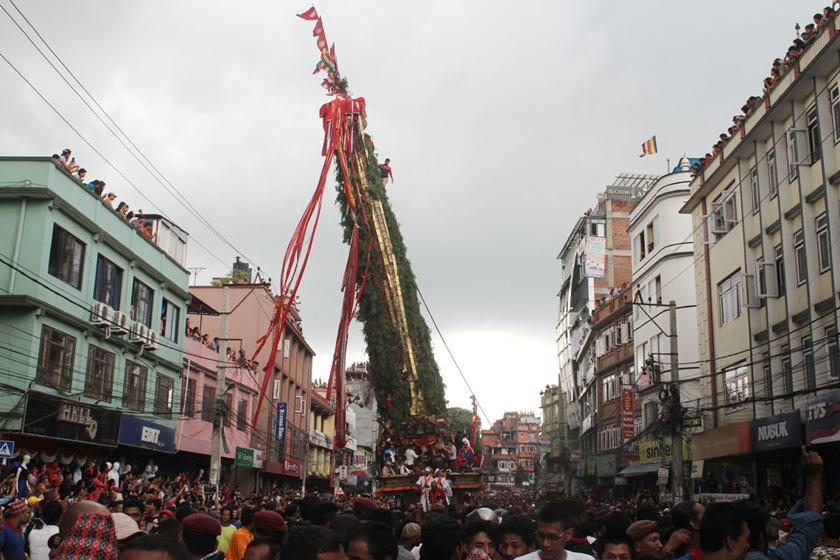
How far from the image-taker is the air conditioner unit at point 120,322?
24547 millimetres

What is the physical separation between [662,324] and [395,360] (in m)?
20.6

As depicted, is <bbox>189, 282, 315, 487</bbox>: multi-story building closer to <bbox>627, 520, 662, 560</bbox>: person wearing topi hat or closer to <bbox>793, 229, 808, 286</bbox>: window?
<bbox>793, 229, 808, 286</bbox>: window

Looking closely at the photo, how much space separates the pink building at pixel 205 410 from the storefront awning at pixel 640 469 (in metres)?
17.0

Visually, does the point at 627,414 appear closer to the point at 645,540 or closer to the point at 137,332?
the point at 137,332

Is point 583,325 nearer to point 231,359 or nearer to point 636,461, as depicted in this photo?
point 636,461

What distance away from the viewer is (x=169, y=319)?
99.9ft

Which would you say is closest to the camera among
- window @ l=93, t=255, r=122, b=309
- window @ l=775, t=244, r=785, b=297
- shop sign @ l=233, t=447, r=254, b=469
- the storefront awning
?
window @ l=775, t=244, r=785, b=297

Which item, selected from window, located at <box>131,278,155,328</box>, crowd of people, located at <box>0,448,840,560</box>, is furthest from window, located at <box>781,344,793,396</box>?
window, located at <box>131,278,155,328</box>

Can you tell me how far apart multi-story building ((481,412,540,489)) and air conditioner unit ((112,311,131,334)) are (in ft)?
287

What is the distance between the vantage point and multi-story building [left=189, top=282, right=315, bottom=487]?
4191cm

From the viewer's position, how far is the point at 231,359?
121 feet

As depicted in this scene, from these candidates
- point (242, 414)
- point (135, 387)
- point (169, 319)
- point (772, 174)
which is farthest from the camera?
point (242, 414)

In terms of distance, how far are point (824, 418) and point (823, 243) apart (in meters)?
5.03

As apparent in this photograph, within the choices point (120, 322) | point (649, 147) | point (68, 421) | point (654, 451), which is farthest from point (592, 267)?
point (68, 421)
